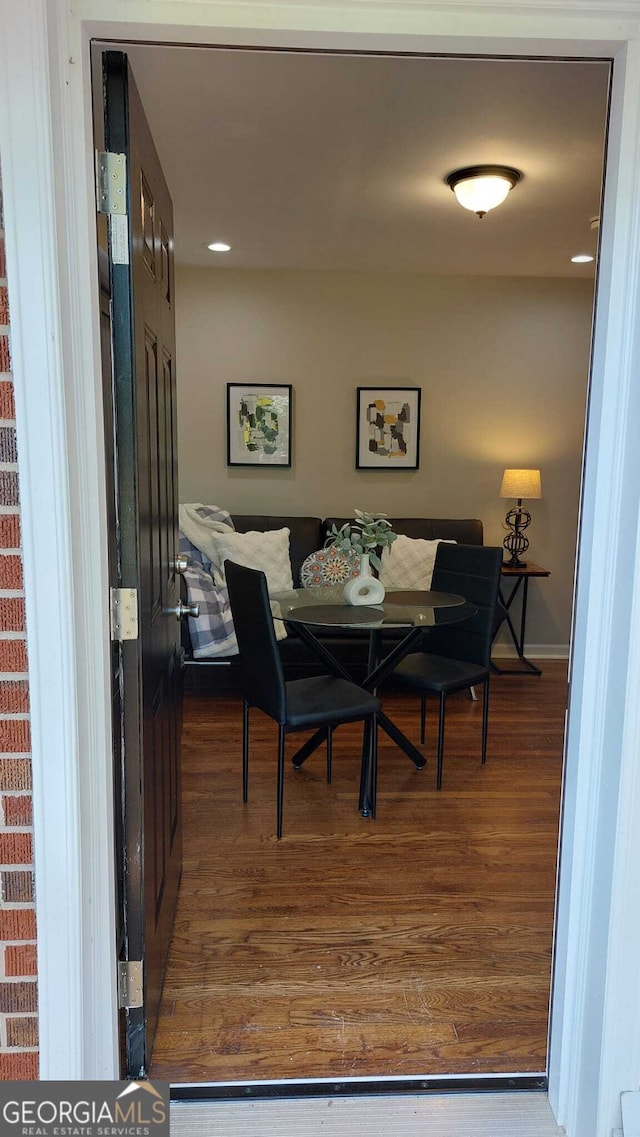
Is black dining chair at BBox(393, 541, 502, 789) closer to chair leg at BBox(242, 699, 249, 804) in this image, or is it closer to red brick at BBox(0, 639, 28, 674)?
chair leg at BBox(242, 699, 249, 804)

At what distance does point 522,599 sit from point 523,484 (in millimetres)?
838

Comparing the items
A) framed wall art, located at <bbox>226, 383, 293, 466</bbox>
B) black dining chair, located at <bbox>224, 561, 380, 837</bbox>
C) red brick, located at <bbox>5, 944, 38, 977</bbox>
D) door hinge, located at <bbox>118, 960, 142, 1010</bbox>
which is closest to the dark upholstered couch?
framed wall art, located at <bbox>226, 383, 293, 466</bbox>

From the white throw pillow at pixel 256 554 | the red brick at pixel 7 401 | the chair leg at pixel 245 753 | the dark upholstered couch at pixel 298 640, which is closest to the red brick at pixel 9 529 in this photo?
the red brick at pixel 7 401

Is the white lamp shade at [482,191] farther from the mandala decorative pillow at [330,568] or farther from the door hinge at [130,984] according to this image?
the door hinge at [130,984]

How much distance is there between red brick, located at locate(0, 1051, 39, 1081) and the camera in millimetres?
1341

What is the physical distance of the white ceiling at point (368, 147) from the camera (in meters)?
2.28

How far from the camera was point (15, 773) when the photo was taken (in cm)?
128

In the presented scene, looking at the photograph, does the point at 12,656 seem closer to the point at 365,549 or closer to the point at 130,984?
the point at 130,984

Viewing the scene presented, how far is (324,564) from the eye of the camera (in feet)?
13.3

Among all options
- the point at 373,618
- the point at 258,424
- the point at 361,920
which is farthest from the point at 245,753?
the point at 258,424

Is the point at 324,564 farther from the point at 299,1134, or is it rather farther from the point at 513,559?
the point at 299,1134

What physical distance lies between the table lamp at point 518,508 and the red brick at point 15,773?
13.4 ft

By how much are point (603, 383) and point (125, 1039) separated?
64.7 inches

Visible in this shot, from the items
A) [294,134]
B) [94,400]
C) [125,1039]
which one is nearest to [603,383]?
[94,400]
